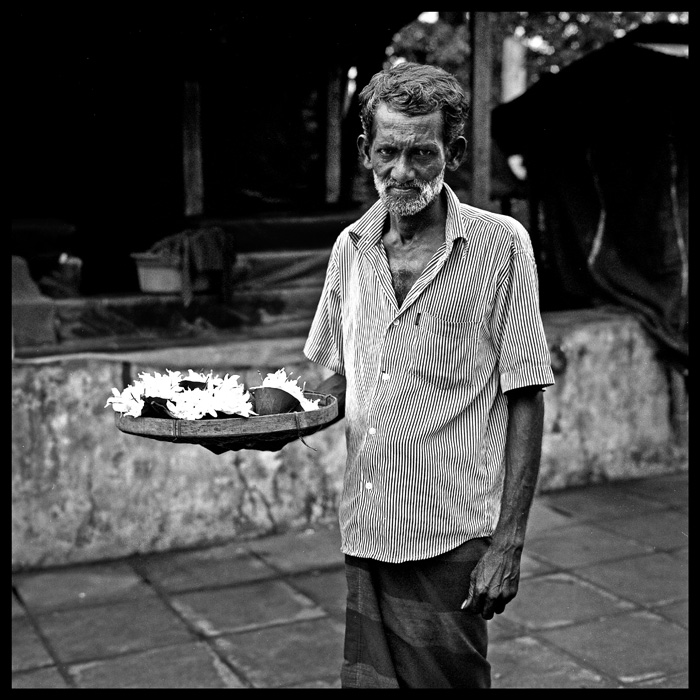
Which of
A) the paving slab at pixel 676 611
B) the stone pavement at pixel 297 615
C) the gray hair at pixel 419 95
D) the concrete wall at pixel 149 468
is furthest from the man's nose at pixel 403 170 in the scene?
the concrete wall at pixel 149 468

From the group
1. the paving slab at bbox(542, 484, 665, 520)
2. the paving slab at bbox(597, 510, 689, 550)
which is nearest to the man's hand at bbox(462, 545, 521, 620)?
the paving slab at bbox(597, 510, 689, 550)

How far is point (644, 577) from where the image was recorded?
4801 millimetres

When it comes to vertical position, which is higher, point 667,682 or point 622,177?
point 622,177

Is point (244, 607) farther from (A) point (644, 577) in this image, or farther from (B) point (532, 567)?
(A) point (644, 577)

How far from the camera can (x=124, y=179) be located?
7828 millimetres

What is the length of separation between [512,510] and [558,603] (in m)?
2.32

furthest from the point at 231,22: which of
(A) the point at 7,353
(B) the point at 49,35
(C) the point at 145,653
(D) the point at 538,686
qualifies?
(D) the point at 538,686

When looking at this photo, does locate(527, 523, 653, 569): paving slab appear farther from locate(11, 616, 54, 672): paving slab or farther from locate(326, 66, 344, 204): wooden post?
locate(326, 66, 344, 204): wooden post

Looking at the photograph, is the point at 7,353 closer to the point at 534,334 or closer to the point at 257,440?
the point at 257,440

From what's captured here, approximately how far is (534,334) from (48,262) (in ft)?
18.4

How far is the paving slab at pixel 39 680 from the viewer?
3703mm

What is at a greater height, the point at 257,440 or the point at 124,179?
the point at 124,179

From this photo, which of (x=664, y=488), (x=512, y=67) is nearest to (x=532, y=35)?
(x=512, y=67)

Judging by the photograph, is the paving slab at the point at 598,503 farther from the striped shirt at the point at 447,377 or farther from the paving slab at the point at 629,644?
the striped shirt at the point at 447,377
